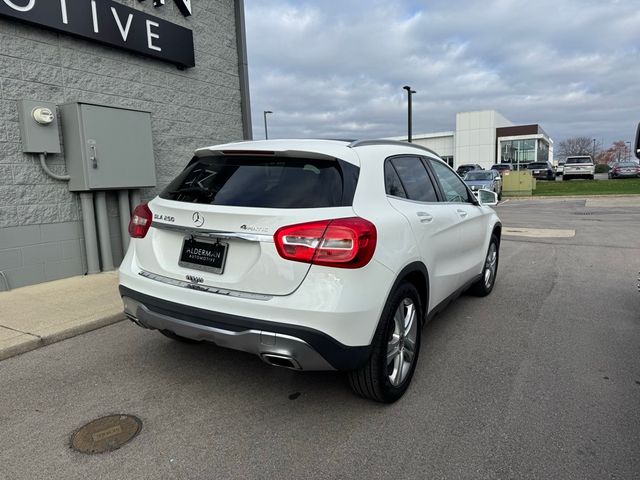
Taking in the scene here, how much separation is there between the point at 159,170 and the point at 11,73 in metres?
2.44

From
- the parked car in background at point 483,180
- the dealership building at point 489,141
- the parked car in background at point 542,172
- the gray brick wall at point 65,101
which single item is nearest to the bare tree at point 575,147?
the dealership building at point 489,141

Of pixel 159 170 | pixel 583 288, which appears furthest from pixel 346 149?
pixel 159 170

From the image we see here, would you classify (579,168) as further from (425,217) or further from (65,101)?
(425,217)

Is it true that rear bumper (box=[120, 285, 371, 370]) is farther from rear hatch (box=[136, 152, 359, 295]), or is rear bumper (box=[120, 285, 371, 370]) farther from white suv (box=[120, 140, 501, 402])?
rear hatch (box=[136, 152, 359, 295])

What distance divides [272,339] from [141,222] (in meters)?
1.39

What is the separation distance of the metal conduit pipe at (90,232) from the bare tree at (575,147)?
104 m

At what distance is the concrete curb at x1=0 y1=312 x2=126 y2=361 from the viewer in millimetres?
3996

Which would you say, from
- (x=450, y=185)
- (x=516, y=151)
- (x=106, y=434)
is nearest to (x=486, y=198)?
Result: (x=450, y=185)

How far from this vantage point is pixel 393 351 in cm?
318

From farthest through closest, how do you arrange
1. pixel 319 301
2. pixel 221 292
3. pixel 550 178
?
pixel 550 178
pixel 221 292
pixel 319 301

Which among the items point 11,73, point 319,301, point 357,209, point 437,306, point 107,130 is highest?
point 11,73

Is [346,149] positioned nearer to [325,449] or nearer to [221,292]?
[221,292]

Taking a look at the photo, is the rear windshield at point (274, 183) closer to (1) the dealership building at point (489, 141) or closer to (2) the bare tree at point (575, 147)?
(1) the dealership building at point (489, 141)

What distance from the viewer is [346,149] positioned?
122 inches
